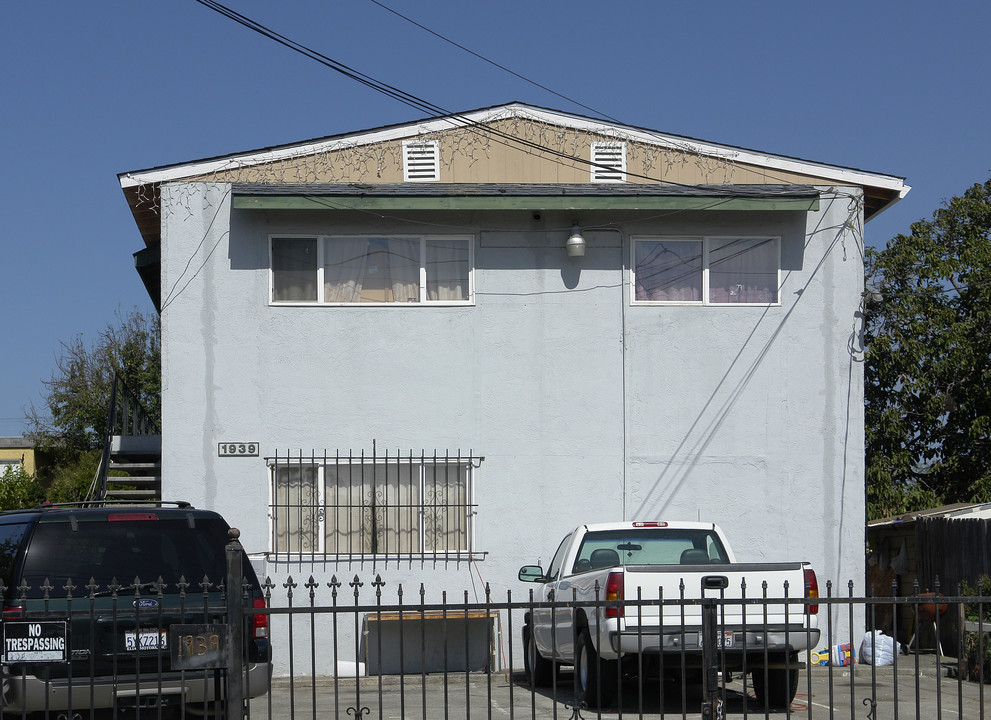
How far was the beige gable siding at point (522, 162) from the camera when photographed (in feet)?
49.2

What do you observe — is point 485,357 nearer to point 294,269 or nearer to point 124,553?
point 294,269

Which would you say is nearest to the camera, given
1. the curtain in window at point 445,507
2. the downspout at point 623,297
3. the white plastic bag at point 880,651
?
the white plastic bag at point 880,651

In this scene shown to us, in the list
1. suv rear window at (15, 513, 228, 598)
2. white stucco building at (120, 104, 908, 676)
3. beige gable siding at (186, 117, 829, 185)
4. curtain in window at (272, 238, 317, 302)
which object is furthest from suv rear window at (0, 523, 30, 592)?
beige gable siding at (186, 117, 829, 185)

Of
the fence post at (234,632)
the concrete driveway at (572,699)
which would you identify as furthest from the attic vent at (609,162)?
the fence post at (234,632)

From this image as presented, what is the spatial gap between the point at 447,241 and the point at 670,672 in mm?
5881

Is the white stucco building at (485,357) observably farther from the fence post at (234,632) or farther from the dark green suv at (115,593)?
the fence post at (234,632)

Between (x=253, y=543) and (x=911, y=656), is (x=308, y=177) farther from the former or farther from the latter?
(x=911, y=656)

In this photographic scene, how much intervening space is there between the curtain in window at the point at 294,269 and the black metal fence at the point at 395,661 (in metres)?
3.46

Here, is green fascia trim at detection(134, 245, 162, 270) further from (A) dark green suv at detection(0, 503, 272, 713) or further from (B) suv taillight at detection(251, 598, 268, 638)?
(B) suv taillight at detection(251, 598, 268, 638)

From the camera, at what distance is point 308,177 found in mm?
14922

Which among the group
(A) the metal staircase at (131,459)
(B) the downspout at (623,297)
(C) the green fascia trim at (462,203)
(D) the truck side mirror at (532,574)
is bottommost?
(D) the truck side mirror at (532,574)

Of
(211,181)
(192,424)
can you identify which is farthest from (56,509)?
(211,181)

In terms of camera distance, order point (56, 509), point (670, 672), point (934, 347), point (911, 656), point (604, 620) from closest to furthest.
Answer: point (56, 509) < point (604, 620) < point (670, 672) < point (911, 656) < point (934, 347)

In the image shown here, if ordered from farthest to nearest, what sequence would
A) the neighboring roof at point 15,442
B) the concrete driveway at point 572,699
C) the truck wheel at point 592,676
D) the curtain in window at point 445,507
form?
the neighboring roof at point 15,442 → the curtain in window at point 445,507 → the concrete driveway at point 572,699 → the truck wheel at point 592,676
